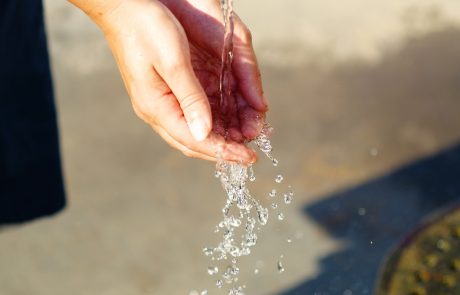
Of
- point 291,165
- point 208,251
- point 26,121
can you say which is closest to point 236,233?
point 208,251

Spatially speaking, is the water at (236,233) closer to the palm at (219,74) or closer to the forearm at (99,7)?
the palm at (219,74)

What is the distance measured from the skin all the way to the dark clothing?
483mm

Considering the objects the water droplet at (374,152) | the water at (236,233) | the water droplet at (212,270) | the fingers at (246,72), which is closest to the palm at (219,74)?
the fingers at (246,72)

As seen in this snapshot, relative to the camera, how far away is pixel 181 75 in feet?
4.64

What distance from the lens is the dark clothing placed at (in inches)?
76.5

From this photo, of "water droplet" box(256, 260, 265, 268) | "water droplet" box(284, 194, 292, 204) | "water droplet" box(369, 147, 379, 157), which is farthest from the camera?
"water droplet" box(369, 147, 379, 157)

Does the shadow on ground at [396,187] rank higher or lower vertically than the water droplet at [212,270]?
higher

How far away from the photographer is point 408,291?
7.41 feet

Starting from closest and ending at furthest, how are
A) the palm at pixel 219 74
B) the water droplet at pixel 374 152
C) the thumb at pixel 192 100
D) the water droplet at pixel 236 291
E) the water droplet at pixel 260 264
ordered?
1. the thumb at pixel 192 100
2. the palm at pixel 219 74
3. the water droplet at pixel 236 291
4. the water droplet at pixel 260 264
5. the water droplet at pixel 374 152

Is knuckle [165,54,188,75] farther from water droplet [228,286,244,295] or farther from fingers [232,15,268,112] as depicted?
water droplet [228,286,244,295]

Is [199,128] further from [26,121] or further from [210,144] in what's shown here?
[26,121]

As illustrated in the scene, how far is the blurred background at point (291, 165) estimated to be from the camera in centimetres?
238

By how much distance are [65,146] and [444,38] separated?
1.82 metres

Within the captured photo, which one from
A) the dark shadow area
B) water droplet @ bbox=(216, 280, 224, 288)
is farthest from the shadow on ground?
water droplet @ bbox=(216, 280, 224, 288)
